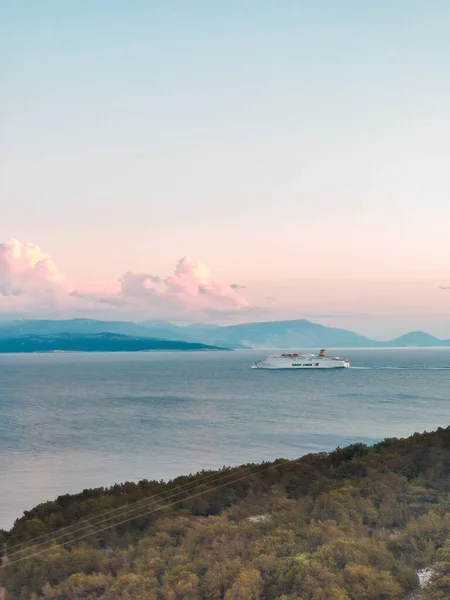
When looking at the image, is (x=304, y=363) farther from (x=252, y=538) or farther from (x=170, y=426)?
(x=252, y=538)

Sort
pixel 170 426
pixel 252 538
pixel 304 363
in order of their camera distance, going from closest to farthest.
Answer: pixel 252 538, pixel 170 426, pixel 304 363

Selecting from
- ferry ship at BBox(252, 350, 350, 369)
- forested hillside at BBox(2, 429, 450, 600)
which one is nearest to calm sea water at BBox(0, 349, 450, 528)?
forested hillside at BBox(2, 429, 450, 600)

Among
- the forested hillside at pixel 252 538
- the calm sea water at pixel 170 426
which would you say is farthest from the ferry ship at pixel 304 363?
the forested hillside at pixel 252 538

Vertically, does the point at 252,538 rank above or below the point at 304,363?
above

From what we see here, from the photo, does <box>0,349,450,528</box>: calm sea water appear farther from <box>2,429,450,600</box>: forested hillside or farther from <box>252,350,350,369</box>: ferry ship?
<box>252,350,350,369</box>: ferry ship

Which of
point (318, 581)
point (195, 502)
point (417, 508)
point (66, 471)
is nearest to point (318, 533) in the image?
point (318, 581)

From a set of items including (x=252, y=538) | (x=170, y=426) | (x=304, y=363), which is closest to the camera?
(x=252, y=538)

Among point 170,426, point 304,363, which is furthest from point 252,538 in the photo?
point 304,363
